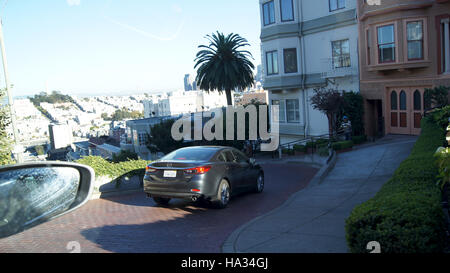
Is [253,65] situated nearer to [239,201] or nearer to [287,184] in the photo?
[287,184]

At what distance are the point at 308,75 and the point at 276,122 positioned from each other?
481cm

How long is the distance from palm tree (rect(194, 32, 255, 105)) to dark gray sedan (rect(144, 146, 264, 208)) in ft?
72.3

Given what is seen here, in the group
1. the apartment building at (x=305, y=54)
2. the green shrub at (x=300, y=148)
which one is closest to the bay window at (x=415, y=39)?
the apartment building at (x=305, y=54)

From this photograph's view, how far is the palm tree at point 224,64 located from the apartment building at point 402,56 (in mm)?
11910

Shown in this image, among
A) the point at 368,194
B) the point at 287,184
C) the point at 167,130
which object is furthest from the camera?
the point at 167,130

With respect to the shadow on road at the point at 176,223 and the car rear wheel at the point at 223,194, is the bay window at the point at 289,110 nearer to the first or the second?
the shadow on road at the point at 176,223

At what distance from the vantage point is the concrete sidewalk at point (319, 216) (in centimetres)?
666

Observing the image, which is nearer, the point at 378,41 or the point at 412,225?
the point at 412,225

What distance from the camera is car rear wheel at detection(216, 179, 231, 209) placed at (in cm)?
967

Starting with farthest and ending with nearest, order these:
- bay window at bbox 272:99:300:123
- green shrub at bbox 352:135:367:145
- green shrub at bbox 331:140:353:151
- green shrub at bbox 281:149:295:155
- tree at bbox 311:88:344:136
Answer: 1. bay window at bbox 272:99:300:123
2. green shrub at bbox 281:149:295:155
3. tree at bbox 311:88:344:136
4. green shrub at bbox 352:135:367:145
5. green shrub at bbox 331:140:353:151

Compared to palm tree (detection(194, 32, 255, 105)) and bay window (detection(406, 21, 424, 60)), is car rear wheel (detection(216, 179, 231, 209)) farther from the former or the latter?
palm tree (detection(194, 32, 255, 105))

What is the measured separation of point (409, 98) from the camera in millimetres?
20391

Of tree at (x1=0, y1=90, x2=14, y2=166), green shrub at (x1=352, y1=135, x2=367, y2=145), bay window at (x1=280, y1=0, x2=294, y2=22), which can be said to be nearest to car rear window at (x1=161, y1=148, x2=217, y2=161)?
tree at (x1=0, y1=90, x2=14, y2=166)
